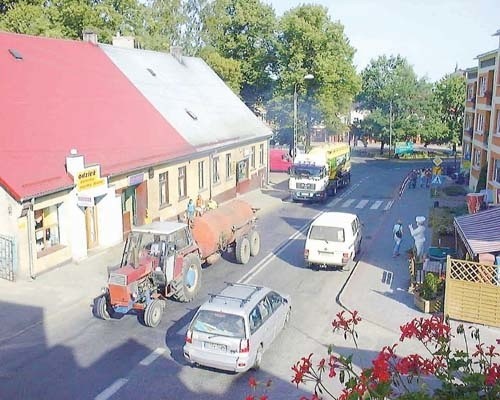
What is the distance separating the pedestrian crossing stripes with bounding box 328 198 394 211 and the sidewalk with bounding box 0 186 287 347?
16196mm

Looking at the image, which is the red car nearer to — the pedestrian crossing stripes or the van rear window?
the pedestrian crossing stripes

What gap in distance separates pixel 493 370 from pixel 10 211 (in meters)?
14.8

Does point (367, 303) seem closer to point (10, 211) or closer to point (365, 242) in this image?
point (365, 242)

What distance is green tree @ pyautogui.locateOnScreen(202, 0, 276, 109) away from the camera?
50.7 metres

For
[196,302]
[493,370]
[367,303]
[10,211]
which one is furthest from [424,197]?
[493,370]

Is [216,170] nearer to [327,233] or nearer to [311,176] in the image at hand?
[311,176]

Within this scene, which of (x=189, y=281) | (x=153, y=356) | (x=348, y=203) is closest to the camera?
(x=153, y=356)

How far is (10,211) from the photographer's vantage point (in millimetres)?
16969

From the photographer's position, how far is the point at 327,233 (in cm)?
1931

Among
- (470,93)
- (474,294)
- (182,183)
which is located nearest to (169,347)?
(474,294)

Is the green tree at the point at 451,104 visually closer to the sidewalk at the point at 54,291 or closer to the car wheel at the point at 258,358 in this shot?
the sidewalk at the point at 54,291

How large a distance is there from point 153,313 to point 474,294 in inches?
334

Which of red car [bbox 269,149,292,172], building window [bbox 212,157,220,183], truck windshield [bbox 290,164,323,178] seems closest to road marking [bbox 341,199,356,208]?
truck windshield [bbox 290,164,323,178]

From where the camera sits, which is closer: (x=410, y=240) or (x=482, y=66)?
(x=410, y=240)
